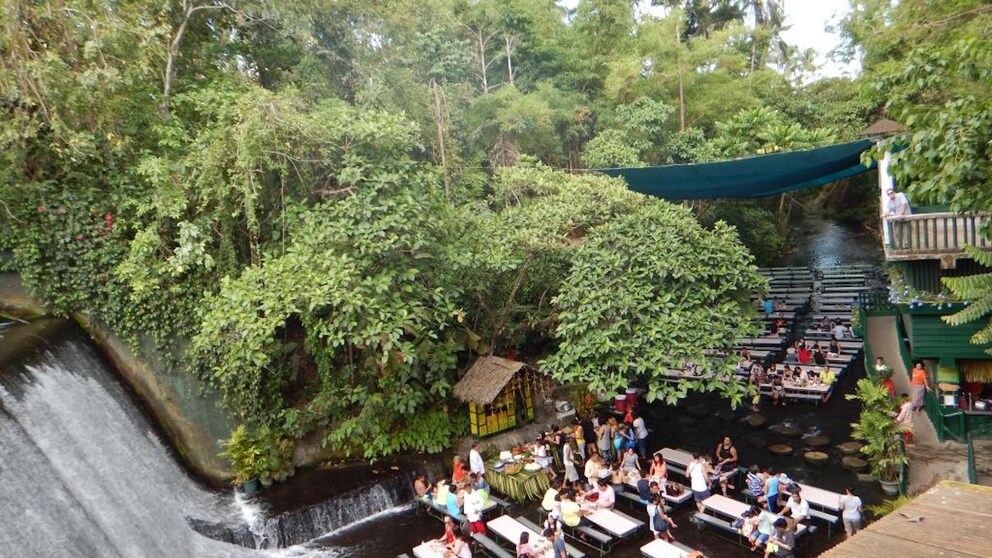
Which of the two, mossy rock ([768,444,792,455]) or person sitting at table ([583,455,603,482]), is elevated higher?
person sitting at table ([583,455,603,482])

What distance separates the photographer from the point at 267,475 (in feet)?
40.0

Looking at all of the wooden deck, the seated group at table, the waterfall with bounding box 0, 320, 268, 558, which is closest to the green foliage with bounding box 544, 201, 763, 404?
the seated group at table

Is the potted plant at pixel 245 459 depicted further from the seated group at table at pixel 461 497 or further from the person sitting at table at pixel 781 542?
the person sitting at table at pixel 781 542

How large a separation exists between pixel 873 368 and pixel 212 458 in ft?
48.6

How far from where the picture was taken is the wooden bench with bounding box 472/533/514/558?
9.59 meters

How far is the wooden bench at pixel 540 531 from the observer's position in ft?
29.6

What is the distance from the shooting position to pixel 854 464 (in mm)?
11164

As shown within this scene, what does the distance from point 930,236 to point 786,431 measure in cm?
481

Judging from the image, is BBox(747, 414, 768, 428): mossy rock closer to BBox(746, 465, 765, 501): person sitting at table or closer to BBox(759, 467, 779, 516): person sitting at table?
BBox(746, 465, 765, 501): person sitting at table

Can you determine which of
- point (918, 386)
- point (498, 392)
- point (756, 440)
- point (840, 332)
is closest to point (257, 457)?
point (498, 392)

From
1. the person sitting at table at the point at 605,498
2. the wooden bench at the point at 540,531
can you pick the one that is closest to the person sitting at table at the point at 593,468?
the person sitting at table at the point at 605,498

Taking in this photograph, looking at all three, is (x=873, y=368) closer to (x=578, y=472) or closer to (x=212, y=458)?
(x=578, y=472)

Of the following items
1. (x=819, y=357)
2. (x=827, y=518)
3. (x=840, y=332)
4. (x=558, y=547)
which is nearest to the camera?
(x=558, y=547)

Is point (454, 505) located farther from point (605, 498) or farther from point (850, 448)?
point (850, 448)
